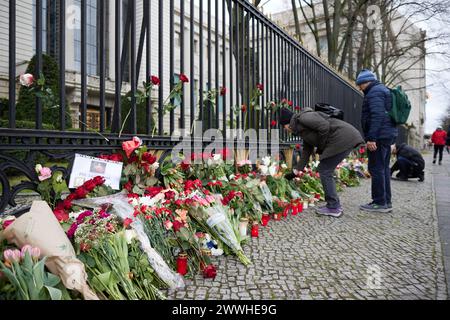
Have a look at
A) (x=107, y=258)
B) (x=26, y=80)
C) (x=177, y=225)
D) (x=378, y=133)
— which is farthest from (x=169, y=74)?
(x=378, y=133)

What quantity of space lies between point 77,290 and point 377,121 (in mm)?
4337

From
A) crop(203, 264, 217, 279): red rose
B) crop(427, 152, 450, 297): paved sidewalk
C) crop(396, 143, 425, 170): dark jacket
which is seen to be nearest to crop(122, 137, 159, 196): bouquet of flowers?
crop(203, 264, 217, 279): red rose

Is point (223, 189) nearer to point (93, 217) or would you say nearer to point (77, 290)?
point (93, 217)

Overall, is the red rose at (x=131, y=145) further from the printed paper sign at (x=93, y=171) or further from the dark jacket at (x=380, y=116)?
the dark jacket at (x=380, y=116)

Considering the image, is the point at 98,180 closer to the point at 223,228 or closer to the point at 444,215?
the point at 223,228

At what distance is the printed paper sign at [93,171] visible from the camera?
2.50m

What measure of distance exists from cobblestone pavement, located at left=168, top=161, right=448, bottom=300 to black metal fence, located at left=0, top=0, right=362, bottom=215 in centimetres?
141

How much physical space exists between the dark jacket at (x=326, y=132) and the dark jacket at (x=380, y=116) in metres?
0.49

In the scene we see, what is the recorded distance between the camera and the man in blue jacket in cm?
464

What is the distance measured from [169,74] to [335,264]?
2.92 m

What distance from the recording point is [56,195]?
2379 millimetres

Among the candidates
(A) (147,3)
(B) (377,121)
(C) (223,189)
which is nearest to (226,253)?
(C) (223,189)

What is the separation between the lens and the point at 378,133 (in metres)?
4.66

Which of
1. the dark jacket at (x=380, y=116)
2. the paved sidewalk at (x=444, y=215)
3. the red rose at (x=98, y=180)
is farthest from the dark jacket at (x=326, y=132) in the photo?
the red rose at (x=98, y=180)
